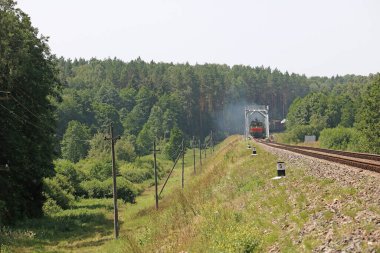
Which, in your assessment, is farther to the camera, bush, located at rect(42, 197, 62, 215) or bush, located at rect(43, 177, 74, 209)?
bush, located at rect(43, 177, 74, 209)

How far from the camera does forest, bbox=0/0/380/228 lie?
34.8 metres

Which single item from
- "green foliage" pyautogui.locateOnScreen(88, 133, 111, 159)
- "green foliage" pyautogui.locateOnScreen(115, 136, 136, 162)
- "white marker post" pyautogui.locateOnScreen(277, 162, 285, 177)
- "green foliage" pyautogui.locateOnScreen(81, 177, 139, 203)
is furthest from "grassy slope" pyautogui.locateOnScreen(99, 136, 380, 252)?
"green foliage" pyautogui.locateOnScreen(115, 136, 136, 162)

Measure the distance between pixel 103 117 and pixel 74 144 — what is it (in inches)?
1670

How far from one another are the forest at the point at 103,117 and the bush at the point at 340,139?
376 millimetres

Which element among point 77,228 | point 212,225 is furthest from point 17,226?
point 212,225

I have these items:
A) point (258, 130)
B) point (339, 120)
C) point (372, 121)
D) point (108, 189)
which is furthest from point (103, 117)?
point (372, 121)

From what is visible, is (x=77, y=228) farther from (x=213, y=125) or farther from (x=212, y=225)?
(x=213, y=125)

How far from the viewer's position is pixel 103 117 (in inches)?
5630

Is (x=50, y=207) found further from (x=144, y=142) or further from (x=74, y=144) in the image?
(x=144, y=142)

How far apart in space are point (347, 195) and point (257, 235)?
3.38 meters

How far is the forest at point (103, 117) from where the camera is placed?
114 feet

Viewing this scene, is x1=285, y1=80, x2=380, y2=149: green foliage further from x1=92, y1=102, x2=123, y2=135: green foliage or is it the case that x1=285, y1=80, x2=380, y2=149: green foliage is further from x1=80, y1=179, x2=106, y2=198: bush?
x1=92, y1=102, x2=123, y2=135: green foliage

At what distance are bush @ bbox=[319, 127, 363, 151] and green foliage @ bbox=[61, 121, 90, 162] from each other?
53.5 metres

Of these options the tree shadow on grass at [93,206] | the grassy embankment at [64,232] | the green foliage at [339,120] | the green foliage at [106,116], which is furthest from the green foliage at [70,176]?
the green foliage at [106,116]
